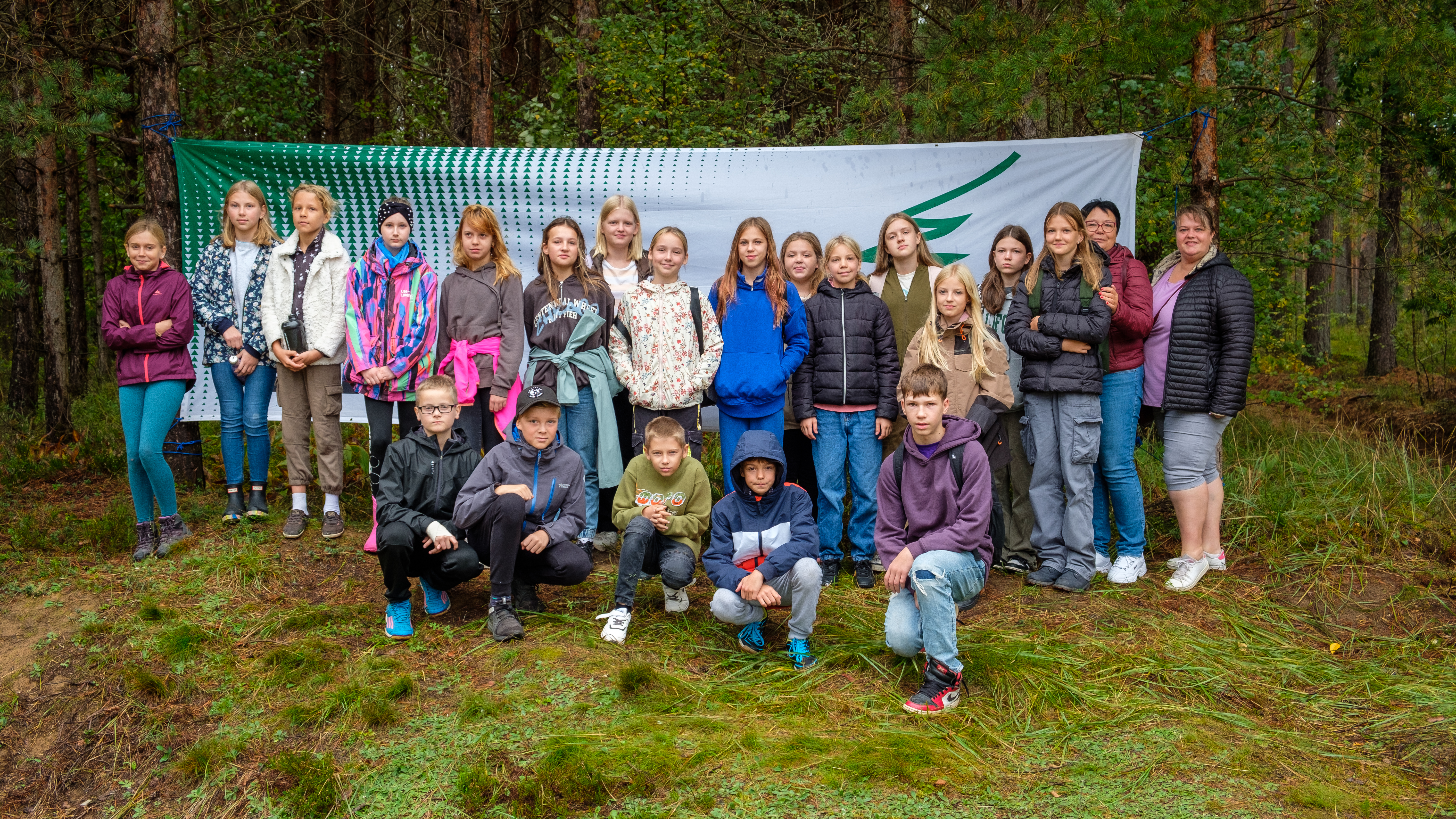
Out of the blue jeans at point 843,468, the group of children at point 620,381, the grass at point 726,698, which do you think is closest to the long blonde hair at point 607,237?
the group of children at point 620,381

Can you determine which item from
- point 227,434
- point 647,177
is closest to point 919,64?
point 647,177

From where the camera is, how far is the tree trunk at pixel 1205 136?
18.7ft

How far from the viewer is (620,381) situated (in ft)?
16.5

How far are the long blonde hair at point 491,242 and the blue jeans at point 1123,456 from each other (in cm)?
313

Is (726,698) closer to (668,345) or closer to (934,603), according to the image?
(934,603)

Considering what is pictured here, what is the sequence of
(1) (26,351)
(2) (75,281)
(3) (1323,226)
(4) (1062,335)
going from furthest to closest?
(3) (1323,226) → (2) (75,281) → (1) (26,351) → (4) (1062,335)

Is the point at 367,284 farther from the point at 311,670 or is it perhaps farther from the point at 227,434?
the point at 311,670

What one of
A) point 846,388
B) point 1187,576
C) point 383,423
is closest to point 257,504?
point 383,423

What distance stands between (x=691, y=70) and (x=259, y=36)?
18.5 feet

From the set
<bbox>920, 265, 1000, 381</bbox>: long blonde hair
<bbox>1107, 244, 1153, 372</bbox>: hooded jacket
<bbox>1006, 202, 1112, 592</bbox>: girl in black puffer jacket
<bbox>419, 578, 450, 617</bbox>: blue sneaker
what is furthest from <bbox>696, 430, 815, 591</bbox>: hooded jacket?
<bbox>1107, 244, 1153, 372</bbox>: hooded jacket

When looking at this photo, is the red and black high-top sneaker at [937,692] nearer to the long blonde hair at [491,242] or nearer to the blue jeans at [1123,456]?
the blue jeans at [1123,456]

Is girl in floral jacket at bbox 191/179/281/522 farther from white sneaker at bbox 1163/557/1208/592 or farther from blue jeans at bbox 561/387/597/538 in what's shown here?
white sneaker at bbox 1163/557/1208/592

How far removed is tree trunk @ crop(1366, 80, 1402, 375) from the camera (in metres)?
6.10

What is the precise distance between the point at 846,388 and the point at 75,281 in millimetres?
10627
